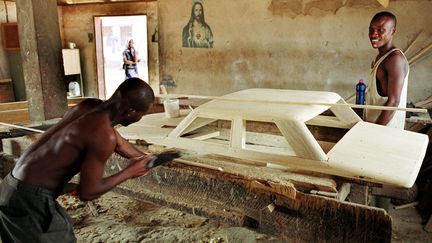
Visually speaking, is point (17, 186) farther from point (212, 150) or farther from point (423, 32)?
point (423, 32)

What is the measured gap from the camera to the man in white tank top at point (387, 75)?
12.4 feet

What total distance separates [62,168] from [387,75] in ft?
10.6

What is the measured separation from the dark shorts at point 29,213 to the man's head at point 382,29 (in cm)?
343

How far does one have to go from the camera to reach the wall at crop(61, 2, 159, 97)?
10922mm

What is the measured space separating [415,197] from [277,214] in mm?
3333

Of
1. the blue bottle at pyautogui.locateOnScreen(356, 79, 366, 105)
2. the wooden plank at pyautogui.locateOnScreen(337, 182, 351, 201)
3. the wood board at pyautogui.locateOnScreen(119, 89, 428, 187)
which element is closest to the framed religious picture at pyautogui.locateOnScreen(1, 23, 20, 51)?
the wood board at pyautogui.locateOnScreen(119, 89, 428, 187)

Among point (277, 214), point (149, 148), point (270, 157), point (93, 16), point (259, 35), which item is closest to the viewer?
point (277, 214)

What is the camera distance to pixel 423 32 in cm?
617

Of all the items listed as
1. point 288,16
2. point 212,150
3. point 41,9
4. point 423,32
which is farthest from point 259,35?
point 212,150

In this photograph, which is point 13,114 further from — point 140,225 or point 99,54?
point 99,54

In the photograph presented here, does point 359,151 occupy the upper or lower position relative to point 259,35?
lower

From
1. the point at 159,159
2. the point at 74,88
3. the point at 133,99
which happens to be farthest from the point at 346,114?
the point at 74,88

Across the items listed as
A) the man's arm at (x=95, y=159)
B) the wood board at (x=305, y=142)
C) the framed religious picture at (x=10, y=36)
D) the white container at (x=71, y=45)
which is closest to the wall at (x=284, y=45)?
the wood board at (x=305, y=142)

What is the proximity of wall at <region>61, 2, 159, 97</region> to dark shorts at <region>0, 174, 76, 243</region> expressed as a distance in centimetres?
872
